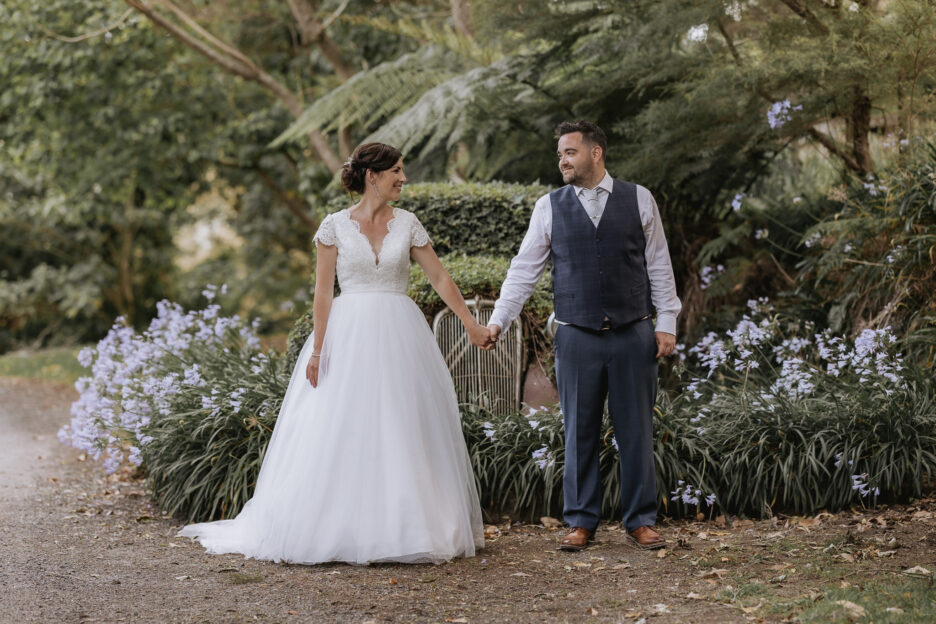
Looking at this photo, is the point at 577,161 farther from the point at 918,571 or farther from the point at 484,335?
the point at 918,571

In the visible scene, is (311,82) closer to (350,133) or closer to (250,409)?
(350,133)

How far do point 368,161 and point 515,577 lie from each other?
77.7 inches

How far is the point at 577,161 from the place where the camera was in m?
4.36

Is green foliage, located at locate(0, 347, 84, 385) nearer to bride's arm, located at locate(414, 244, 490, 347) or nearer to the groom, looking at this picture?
bride's arm, located at locate(414, 244, 490, 347)

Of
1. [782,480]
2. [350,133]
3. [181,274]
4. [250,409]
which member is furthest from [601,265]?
[181,274]

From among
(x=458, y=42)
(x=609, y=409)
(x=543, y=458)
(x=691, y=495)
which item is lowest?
(x=691, y=495)

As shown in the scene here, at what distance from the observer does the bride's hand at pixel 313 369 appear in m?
4.54

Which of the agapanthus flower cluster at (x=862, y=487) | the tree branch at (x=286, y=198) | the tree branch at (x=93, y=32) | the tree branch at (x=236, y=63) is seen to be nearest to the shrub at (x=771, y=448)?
the agapanthus flower cluster at (x=862, y=487)

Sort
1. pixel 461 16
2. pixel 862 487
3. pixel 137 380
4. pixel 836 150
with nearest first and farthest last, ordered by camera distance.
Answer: pixel 862 487 < pixel 137 380 < pixel 836 150 < pixel 461 16

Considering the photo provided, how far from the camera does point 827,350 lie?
18.2 feet

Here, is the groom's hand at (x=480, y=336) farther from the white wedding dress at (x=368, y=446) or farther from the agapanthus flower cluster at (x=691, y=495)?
the agapanthus flower cluster at (x=691, y=495)

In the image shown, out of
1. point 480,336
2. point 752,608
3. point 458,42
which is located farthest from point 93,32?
point 752,608

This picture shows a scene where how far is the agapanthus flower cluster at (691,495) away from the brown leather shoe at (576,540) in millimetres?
699

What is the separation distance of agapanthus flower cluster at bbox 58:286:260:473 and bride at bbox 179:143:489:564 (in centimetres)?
124
